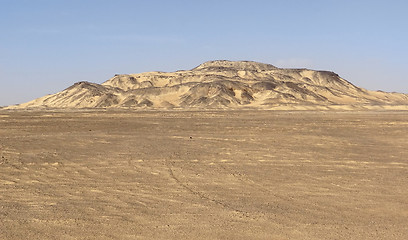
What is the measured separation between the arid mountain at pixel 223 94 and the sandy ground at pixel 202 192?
65.5m

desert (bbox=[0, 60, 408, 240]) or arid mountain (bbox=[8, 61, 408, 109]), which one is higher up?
arid mountain (bbox=[8, 61, 408, 109])

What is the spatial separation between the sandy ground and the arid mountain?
65.5 metres

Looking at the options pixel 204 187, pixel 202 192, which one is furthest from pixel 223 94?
pixel 202 192

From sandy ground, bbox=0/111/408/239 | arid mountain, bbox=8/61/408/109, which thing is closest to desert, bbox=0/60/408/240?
sandy ground, bbox=0/111/408/239

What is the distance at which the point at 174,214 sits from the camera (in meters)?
8.87

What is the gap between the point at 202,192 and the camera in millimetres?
10844

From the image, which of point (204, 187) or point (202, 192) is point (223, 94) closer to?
point (204, 187)

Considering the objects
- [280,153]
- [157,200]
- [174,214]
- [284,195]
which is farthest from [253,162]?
[174,214]

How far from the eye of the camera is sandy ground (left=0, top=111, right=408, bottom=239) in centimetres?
799

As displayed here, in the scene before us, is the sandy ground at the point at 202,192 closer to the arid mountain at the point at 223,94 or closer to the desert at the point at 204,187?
the desert at the point at 204,187

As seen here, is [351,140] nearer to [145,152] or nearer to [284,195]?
[145,152]

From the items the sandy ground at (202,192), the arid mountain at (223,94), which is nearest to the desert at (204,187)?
the sandy ground at (202,192)

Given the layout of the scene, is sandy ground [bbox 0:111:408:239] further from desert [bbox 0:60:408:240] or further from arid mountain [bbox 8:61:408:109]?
arid mountain [bbox 8:61:408:109]

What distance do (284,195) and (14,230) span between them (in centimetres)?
536
